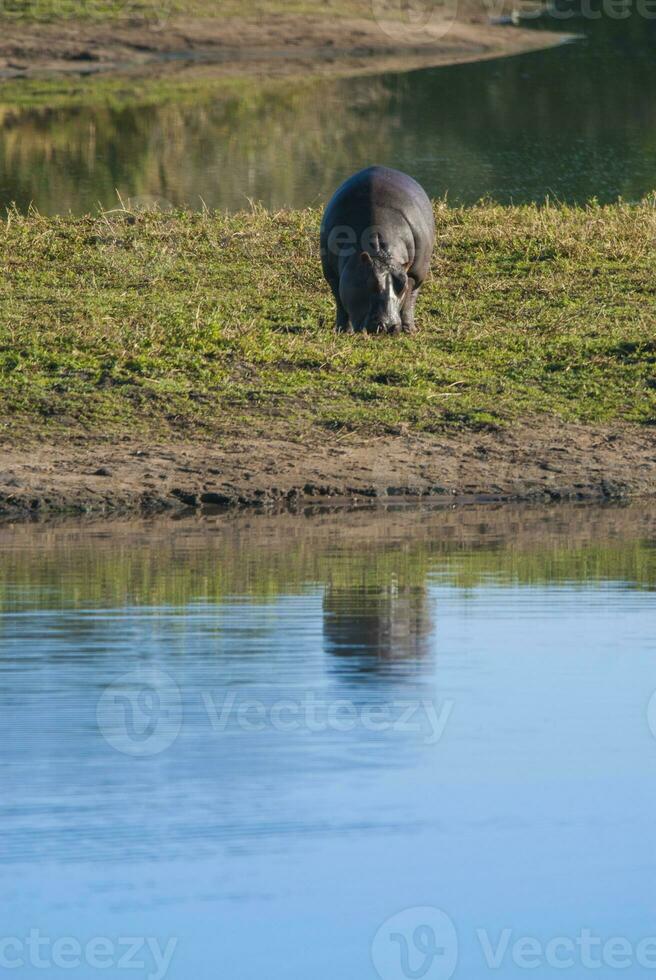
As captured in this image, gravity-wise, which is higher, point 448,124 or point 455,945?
point 448,124

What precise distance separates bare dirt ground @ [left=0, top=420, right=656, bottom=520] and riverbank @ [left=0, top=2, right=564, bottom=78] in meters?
27.2

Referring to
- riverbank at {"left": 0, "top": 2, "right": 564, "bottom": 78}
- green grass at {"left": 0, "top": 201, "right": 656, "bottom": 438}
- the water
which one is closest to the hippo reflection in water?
the water

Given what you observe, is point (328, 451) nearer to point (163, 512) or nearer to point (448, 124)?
point (163, 512)

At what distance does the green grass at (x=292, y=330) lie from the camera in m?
12.2

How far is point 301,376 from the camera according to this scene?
12.7 m

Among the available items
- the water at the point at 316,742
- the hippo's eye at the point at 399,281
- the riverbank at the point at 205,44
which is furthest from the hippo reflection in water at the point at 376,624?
the riverbank at the point at 205,44

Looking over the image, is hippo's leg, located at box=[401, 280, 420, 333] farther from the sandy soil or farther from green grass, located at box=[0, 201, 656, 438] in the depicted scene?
the sandy soil

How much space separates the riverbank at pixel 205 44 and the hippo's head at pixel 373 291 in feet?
82.3

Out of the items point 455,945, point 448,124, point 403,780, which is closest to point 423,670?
point 403,780

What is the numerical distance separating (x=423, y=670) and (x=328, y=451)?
432cm

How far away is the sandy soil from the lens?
125ft

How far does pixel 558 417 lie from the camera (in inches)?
487

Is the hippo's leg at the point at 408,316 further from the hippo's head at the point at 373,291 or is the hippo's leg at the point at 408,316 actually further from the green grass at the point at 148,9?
the green grass at the point at 148,9

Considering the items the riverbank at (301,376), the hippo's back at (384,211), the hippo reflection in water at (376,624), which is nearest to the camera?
the hippo reflection in water at (376,624)
